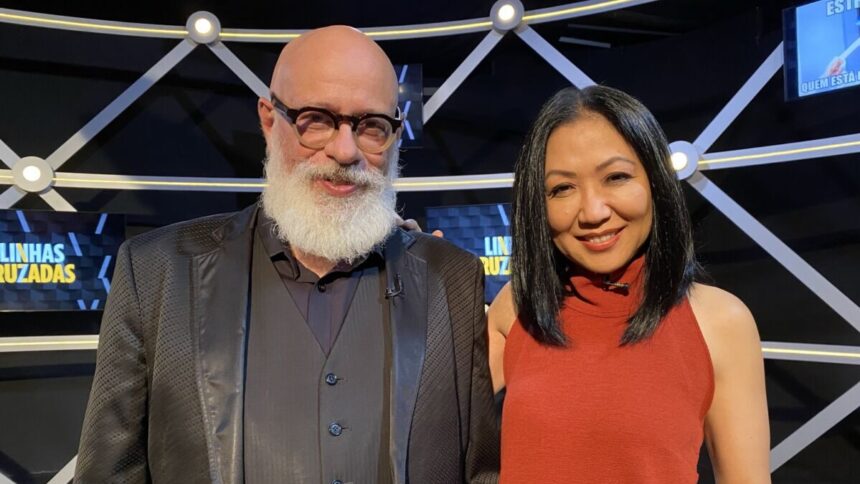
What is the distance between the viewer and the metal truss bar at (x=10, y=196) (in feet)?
11.8

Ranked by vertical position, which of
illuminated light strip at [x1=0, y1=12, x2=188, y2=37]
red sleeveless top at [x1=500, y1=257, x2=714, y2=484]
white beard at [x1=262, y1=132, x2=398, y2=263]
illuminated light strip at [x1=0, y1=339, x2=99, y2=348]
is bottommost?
illuminated light strip at [x1=0, y1=339, x2=99, y2=348]

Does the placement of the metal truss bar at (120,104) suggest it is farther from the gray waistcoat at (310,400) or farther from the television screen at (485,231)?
the gray waistcoat at (310,400)

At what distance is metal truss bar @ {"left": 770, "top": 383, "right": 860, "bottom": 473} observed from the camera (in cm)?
331

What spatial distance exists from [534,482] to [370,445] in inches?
14.0

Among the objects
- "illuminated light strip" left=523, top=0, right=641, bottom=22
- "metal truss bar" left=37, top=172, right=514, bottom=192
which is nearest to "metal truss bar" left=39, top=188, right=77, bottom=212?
"metal truss bar" left=37, top=172, right=514, bottom=192

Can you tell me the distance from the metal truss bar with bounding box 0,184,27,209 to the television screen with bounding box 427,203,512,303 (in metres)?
2.39

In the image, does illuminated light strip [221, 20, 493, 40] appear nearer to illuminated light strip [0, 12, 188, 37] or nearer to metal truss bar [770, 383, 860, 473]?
illuminated light strip [0, 12, 188, 37]

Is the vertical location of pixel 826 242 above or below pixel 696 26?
below

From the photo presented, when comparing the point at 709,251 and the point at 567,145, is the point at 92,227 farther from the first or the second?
the point at 709,251

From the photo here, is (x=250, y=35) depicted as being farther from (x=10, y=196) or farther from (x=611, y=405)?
(x=611, y=405)

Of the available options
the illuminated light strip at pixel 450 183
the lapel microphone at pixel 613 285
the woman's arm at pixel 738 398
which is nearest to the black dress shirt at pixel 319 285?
the lapel microphone at pixel 613 285

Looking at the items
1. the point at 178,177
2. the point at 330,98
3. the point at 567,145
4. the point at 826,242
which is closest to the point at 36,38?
the point at 178,177

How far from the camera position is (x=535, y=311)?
141 cm

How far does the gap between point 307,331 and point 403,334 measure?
0.62ft
